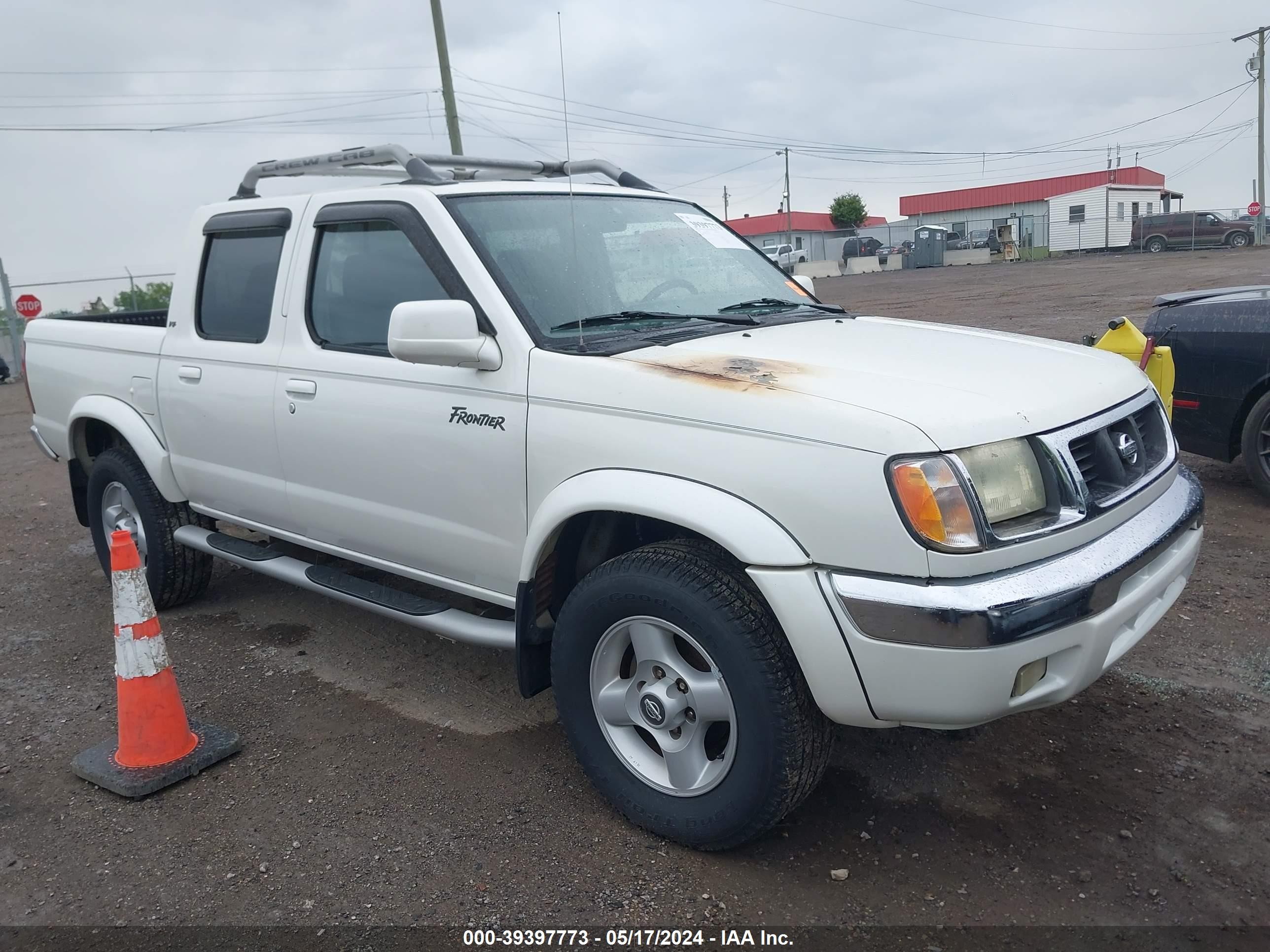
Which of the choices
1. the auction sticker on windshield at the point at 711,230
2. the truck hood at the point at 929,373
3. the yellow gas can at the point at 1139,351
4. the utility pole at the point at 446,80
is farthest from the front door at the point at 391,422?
the utility pole at the point at 446,80

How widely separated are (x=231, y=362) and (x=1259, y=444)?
5.45 meters

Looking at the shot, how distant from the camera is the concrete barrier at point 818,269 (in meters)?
46.3

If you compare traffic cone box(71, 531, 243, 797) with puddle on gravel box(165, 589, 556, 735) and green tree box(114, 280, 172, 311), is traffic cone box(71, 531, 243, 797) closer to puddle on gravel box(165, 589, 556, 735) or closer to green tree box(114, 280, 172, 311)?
puddle on gravel box(165, 589, 556, 735)

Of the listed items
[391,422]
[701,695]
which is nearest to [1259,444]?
[701,695]

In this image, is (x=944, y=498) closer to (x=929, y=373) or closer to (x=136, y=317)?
(x=929, y=373)

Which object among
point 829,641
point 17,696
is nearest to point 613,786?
point 829,641

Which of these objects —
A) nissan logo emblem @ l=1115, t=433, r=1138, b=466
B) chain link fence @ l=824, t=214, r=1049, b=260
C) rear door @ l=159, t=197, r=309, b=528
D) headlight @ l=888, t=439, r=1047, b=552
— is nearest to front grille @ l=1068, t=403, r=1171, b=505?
nissan logo emblem @ l=1115, t=433, r=1138, b=466

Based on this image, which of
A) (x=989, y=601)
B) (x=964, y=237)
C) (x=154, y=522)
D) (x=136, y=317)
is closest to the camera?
(x=989, y=601)

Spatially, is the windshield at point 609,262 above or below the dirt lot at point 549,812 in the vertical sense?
above

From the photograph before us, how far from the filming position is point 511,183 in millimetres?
3789

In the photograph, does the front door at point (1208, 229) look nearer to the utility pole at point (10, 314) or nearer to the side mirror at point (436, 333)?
the utility pole at point (10, 314)

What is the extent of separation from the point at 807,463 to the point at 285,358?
2.38 meters

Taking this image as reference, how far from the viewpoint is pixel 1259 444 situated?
5.75 m

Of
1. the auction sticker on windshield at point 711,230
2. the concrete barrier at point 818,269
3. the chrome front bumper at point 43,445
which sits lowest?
the chrome front bumper at point 43,445
